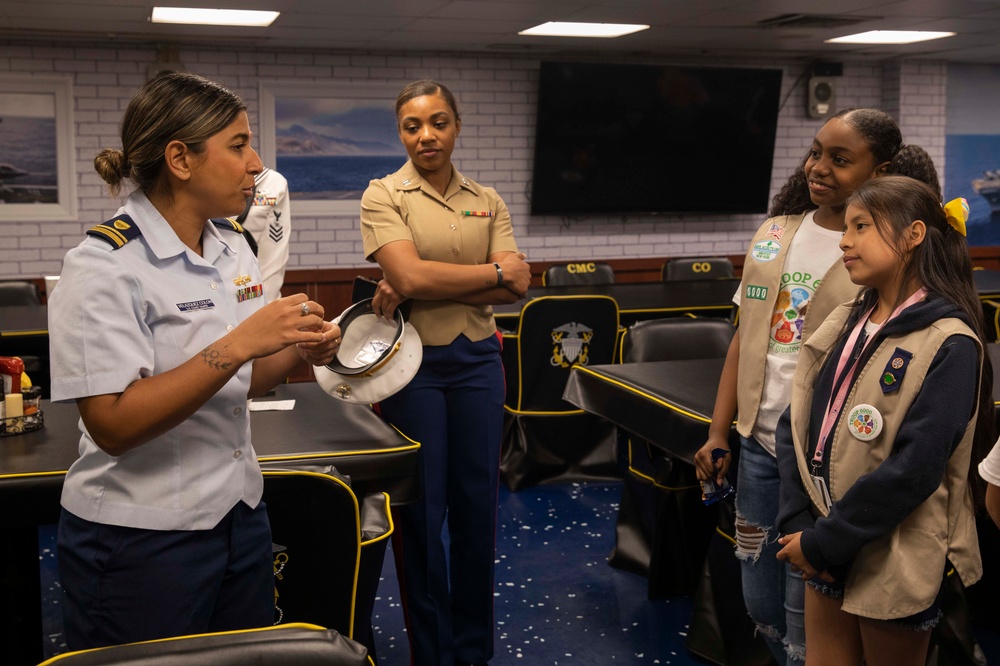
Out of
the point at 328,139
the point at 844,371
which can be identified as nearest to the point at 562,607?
the point at 844,371

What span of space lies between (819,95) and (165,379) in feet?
26.1

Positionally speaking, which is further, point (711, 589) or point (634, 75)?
point (634, 75)

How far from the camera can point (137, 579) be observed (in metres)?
1.42

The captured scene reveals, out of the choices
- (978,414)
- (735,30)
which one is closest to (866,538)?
(978,414)

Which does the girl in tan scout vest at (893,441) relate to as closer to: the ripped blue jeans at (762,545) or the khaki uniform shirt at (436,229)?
the ripped blue jeans at (762,545)

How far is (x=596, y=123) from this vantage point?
7777 mm

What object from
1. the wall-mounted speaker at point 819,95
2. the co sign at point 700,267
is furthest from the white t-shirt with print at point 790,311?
the wall-mounted speaker at point 819,95

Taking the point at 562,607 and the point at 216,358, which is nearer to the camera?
the point at 216,358

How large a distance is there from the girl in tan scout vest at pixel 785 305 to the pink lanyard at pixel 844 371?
24cm

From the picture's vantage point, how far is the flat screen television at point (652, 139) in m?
7.69

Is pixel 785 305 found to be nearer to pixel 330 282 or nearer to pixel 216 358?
pixel 216 358

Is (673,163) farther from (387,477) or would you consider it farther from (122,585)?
(122,585)

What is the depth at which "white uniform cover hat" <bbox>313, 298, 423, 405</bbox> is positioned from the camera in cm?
233

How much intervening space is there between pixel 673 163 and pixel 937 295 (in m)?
6.55
